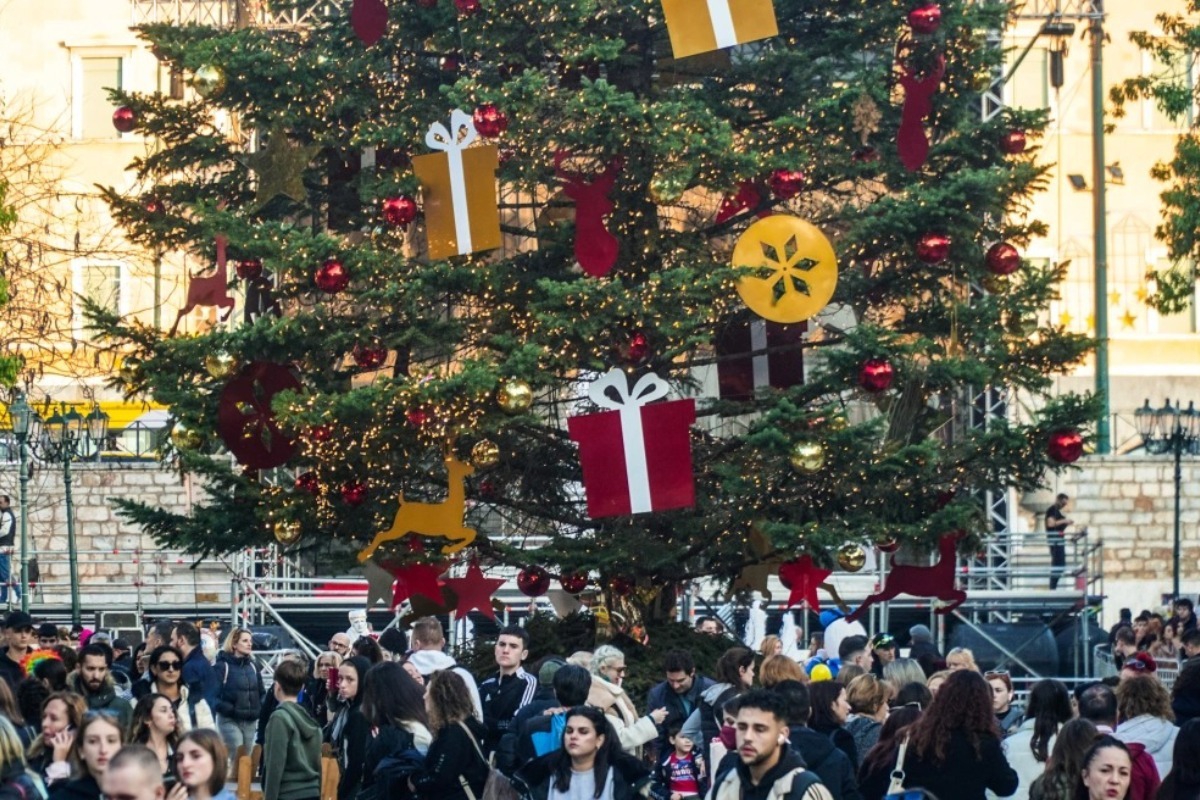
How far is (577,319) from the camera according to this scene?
14477 millimetres

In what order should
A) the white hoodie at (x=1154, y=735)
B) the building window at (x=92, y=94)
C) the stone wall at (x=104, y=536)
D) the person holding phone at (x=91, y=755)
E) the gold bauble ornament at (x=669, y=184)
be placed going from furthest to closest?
the building window at (x=92, y=94)
the stone wall at (x=104, y=536)
the gold bauble ornament at (x=669, y=184)
the white hoodie at (x=1154, y=735)
the person holding phone at (x=91, y=755)

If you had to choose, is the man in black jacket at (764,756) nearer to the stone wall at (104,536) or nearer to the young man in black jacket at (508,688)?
the young man in black jacket at (508,688)

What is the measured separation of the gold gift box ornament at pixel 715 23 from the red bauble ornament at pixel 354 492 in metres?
3.88

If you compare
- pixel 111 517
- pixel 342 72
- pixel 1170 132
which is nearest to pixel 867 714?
pixel 342 72

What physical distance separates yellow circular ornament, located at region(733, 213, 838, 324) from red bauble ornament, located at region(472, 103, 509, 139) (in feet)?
6.25

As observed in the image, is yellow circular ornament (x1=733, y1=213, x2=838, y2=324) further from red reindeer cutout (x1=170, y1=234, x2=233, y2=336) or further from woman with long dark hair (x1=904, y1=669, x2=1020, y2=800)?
woman with long dark hair (x1=904, y1=669, x2=1020, y2=800)

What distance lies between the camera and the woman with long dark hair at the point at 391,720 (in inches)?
398

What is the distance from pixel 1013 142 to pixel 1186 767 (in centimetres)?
884

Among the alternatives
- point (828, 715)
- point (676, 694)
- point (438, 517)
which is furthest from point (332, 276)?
point (828, 715)

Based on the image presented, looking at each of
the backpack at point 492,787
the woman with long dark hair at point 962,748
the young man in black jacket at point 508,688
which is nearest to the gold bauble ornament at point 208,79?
the young man in black jacket at point 508,688

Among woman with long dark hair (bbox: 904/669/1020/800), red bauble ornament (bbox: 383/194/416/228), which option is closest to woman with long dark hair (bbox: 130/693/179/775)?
woman with long dark hair (bbox: 904/669/1020/800)

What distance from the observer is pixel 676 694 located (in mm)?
11617

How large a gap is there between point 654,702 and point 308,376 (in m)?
5.01

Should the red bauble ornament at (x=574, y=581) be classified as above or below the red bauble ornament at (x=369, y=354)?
below
